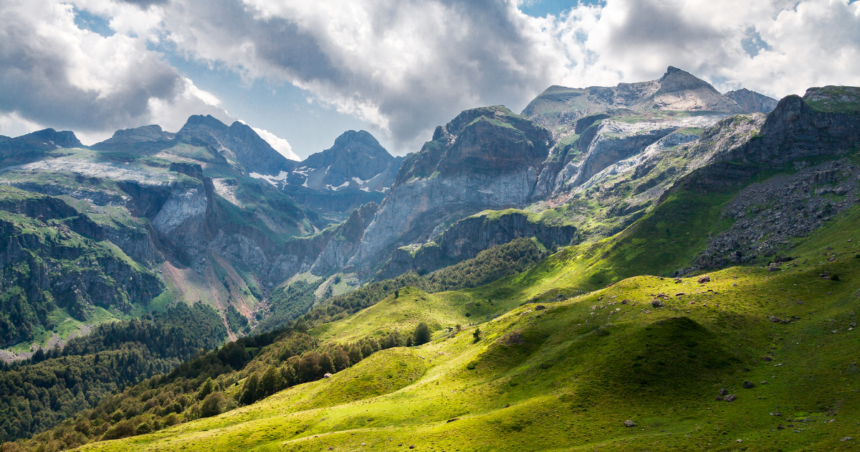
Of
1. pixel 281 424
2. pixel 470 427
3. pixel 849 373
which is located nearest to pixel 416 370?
pixel 281 424

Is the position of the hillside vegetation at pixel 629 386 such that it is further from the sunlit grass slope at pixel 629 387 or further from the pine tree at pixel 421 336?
the pine tree at pixel 421 336

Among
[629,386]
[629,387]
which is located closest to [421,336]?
[629,386]

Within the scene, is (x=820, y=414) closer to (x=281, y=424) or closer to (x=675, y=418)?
(x=675, y=418)

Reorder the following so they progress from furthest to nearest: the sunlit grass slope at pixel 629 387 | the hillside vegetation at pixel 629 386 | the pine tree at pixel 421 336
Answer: the pine tree at pixel 421 336, the hillside vegetation at pixel 629 386, the sunlit grass slope at pixel 629 387

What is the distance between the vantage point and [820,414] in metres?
43.8

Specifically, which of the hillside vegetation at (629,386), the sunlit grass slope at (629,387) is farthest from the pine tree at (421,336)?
the sunlit grass slope at (629,387)

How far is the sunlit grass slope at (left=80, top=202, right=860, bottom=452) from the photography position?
4688 centimetres

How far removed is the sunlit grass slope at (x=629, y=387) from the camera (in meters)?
46.9

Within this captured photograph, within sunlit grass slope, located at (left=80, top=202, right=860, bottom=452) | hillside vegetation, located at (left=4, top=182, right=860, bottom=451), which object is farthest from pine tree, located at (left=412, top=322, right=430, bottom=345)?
sunlit grass slope, located at (left=80, top=202, right=860, bottom=452)

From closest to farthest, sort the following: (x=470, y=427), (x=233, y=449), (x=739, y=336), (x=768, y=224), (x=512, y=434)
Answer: (x=512, y=434)
(x=470, y=427)
(x=233, y=449)
(x=739, y=336)
(x=768, y=224)

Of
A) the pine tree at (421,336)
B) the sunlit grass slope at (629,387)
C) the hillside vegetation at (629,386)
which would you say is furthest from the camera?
the pine tree at (421,336)

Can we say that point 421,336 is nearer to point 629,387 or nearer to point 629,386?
point 629,386

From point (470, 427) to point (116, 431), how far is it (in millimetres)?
87852

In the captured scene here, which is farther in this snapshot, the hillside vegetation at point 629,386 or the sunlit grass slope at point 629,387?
the hillside vegetation at point 629,386
